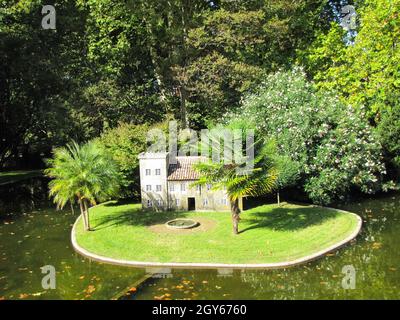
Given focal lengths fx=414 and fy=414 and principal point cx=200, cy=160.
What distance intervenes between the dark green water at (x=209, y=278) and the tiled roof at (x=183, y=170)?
25.4 ft

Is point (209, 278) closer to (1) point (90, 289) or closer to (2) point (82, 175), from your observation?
(1) point (90, 289)

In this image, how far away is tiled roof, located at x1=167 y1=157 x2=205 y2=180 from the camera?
84.6ft

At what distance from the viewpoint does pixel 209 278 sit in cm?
1661

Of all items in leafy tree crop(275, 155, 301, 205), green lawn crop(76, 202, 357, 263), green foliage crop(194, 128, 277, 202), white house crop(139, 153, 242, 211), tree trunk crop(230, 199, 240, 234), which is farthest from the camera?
white house crop(139, 153, 242, 211)

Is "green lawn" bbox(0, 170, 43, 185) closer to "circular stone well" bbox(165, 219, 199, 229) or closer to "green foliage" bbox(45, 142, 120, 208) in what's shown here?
"green foliage" bbox(45, 142, 120, 208)

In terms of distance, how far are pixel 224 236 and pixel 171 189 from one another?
6215mm

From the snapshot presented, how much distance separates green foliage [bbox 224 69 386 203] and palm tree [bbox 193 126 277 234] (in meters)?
5.70

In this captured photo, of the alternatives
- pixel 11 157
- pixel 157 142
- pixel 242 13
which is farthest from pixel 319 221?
pixel 11 157

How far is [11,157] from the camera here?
5131 cm

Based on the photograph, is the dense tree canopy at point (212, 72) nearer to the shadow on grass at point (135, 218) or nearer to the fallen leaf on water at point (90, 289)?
the shadow on grass at point (135, 218)

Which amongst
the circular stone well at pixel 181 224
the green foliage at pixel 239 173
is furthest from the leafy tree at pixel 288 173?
the circular stone well at pixel 181 224

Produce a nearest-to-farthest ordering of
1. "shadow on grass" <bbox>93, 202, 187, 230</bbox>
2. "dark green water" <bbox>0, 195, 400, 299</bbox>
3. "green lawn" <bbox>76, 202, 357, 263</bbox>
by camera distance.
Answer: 1. "dark green water" <bbox>0, 195, 400, 299</bbox>
2. "green lawn" <bbox>76, 202, 357, 263</bbox>
3. "shadow on grass" <bbox>93, 202, 187, 230</bbox>

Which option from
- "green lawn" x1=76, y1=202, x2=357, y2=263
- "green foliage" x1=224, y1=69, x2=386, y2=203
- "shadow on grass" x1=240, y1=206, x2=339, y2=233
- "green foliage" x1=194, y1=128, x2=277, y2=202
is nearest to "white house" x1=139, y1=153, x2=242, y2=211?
"green lawn" x1=76, y1=202, x2=357, y2=263

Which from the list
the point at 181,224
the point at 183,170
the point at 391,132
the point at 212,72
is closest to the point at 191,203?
the point at 183,170
